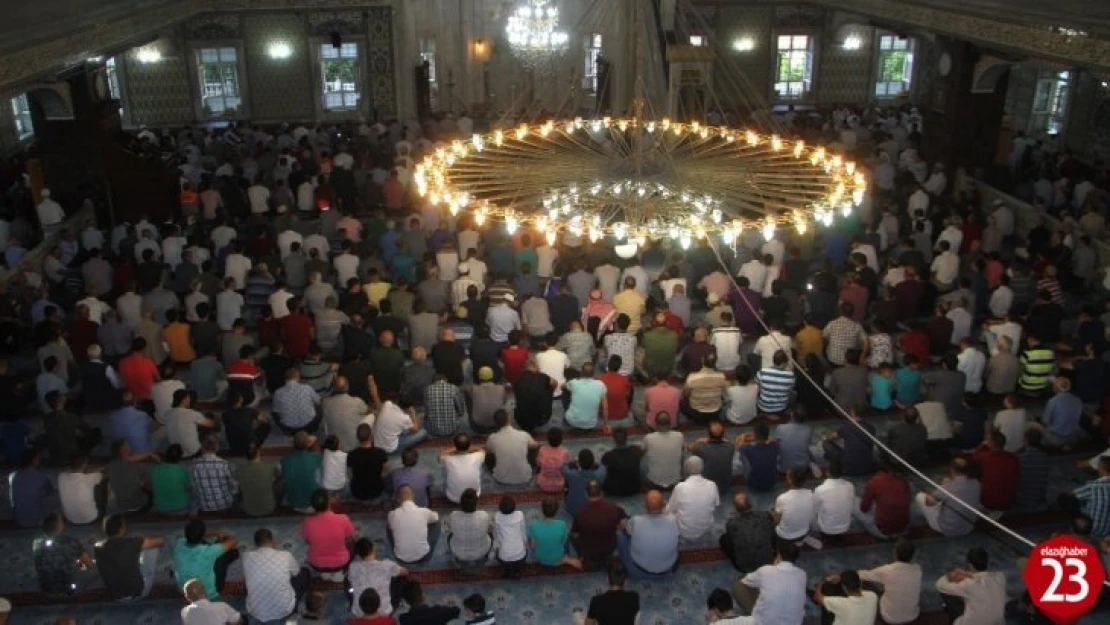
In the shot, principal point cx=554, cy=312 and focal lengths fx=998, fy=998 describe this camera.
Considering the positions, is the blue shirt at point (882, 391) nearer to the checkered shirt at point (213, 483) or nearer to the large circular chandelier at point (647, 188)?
the large circular chandelier at point (647, 188)

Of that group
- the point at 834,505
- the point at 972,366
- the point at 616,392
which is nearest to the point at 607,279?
the point at 616,392

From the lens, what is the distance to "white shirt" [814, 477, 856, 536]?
6512mm

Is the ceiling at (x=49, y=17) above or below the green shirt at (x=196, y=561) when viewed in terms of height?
above

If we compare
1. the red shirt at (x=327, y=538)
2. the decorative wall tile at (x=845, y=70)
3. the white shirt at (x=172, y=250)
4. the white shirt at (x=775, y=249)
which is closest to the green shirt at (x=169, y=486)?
the red shirt at (x=327, y=538)

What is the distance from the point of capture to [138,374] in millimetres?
8133

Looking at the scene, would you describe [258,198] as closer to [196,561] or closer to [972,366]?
[196,561]

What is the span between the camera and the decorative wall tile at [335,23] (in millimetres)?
19047

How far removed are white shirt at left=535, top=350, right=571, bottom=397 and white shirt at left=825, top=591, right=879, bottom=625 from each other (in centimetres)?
338

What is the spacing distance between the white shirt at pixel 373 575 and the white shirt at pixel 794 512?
247 centimetres

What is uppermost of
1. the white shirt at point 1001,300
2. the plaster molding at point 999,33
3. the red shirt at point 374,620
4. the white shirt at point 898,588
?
the plaster molding at point 999,33

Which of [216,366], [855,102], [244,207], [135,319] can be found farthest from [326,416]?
[855,102]

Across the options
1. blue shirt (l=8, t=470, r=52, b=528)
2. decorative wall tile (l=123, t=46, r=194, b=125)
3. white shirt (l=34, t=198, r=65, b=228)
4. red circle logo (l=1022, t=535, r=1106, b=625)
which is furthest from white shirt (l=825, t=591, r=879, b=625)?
decorative wall tile (l=123, t=46, r=194, b=125)

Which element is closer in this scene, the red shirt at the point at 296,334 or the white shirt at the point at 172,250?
the red shirt at the point at 296,334

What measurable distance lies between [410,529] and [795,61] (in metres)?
17.0
